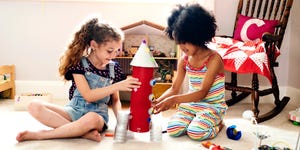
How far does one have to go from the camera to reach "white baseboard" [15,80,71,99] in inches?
109

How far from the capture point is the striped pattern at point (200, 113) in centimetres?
176

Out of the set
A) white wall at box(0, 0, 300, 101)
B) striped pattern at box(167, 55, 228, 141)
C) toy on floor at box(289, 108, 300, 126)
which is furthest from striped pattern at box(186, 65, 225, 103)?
white wall at box(0, 0, 300, 101)

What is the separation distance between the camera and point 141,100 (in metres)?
1.61

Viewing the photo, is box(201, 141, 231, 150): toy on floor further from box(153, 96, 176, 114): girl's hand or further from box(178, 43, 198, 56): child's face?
box(178, 43, 198, 56): child's face

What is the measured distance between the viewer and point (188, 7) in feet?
5.87

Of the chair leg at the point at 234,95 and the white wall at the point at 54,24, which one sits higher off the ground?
the white wall at the point at 54,24

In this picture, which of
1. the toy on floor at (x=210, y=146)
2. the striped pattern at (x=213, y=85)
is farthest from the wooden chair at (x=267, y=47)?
the toy on floor at (x=210, y=146)

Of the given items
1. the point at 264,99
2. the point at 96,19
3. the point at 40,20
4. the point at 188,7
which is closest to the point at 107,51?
the point at 96,19

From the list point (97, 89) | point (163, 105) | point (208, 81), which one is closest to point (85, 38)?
point (97, 89)

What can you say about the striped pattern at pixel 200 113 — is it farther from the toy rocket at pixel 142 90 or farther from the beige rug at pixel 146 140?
the toy rocket at pixel 142 90

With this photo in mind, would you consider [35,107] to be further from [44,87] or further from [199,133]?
[44,87]

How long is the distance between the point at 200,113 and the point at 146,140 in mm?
331

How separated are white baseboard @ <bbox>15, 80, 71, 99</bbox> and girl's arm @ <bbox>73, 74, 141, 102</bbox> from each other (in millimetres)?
1114

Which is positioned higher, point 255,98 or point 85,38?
point 85,38
